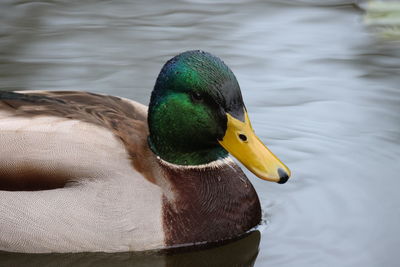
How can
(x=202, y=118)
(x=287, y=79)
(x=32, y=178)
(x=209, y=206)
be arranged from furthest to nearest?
(x=287, y=79) < (x=209, y=206) < (x=202, y=118) < (x=32, y=178)

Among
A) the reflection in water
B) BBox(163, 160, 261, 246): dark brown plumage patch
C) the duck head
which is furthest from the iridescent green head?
the reflection in water

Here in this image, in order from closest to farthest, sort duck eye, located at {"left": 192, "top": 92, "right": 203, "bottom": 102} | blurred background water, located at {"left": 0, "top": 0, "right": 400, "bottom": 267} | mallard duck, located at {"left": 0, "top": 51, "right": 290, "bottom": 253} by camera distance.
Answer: mallard duck, located at {"left": 0, "top": 51, "right": 290, "bottom": 253} < duck eye, located at {"left": 192, "top": 92, "right": 203, "bottom": 102} < blurred background water, located at {"left": 0, "top": 0, "right": 400, "bottom": 267}

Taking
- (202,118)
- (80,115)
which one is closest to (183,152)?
(202,118)

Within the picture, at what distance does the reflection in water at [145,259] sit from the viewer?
605 centimetres

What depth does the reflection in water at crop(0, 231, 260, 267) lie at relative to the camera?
6.05 m

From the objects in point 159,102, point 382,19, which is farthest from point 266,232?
point 382,19

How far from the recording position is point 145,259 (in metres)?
6.10

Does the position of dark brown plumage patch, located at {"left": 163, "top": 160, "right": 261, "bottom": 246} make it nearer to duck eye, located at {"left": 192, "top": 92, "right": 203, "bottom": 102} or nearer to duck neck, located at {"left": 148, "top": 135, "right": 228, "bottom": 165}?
duck neck, located at {"left": 148, "top": 135, "right": 228, "bottom": 165}

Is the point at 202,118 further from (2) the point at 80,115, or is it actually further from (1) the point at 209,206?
(2) the point at 80,115

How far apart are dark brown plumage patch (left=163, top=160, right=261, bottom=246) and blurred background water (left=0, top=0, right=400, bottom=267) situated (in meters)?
0.14

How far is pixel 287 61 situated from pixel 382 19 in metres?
1.34

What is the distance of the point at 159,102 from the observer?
20.6ft

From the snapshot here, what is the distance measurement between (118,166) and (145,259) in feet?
1.96

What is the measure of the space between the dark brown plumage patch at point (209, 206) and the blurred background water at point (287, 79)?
0.14m
